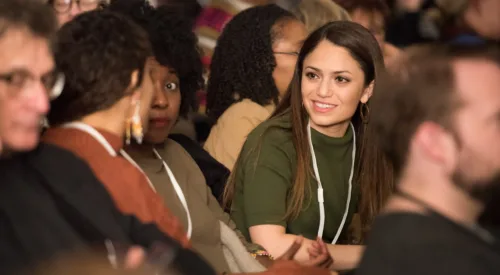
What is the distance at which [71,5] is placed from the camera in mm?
2734

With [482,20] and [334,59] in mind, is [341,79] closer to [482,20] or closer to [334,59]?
[334,59]

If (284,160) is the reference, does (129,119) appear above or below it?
above

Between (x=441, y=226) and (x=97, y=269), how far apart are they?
2.09 feet

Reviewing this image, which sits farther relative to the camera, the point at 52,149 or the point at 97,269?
the point at 52,149

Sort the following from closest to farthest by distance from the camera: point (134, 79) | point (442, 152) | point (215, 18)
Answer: point (442, 152), point (134, 79), point (215, 18)

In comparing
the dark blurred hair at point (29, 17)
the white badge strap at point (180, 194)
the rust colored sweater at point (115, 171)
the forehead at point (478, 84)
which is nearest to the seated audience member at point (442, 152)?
the forehead at point (478, 84)

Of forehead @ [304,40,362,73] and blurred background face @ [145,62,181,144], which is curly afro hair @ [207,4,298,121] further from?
blurred background face @ [145,62,181,144]

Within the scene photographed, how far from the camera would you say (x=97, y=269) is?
1298mm

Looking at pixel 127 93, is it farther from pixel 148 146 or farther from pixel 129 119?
pixel 148 146

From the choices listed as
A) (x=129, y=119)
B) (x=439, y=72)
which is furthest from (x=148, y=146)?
(x=439, y=72)

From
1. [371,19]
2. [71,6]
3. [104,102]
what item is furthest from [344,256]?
[371,19]

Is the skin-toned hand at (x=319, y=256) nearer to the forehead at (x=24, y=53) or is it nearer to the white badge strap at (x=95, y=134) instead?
the white badge strap at (x=95, y=134)

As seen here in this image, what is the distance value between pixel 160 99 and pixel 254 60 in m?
1.04

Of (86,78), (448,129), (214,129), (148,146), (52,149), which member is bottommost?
(214,129)
